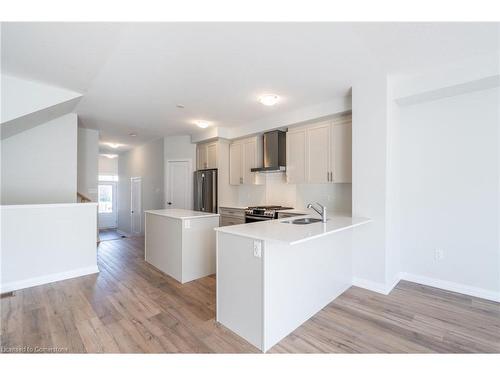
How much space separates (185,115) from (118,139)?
3.00 m

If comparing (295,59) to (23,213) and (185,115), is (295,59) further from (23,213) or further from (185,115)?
(23,213)

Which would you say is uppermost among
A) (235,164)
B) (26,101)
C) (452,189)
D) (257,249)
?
(26,101)

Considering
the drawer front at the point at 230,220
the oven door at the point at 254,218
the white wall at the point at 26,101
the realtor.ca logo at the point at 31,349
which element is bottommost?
the realtor.ca logo at the point at 31,349

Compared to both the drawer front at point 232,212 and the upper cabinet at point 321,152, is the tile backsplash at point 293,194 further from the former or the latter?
the drawer front at point 232,212

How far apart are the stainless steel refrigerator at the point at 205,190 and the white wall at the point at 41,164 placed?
2321 millimetres

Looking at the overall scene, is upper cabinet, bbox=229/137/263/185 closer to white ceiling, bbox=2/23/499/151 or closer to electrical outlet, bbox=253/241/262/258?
white ceiling, bbox=2/23/499/151

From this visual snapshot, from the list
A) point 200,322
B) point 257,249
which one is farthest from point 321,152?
point 200,322

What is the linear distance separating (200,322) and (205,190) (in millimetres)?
3442

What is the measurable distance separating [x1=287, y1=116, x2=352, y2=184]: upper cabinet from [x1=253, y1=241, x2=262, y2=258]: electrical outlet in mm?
2206

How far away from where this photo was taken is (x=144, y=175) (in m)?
7.05

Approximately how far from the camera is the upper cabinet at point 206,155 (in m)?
5.37

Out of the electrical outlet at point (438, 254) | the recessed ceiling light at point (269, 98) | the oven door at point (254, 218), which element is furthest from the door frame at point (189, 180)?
the electrical outlet at point (438, 254)

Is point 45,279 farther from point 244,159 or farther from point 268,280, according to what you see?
point 244,159

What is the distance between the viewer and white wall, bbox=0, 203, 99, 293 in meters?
2.91
